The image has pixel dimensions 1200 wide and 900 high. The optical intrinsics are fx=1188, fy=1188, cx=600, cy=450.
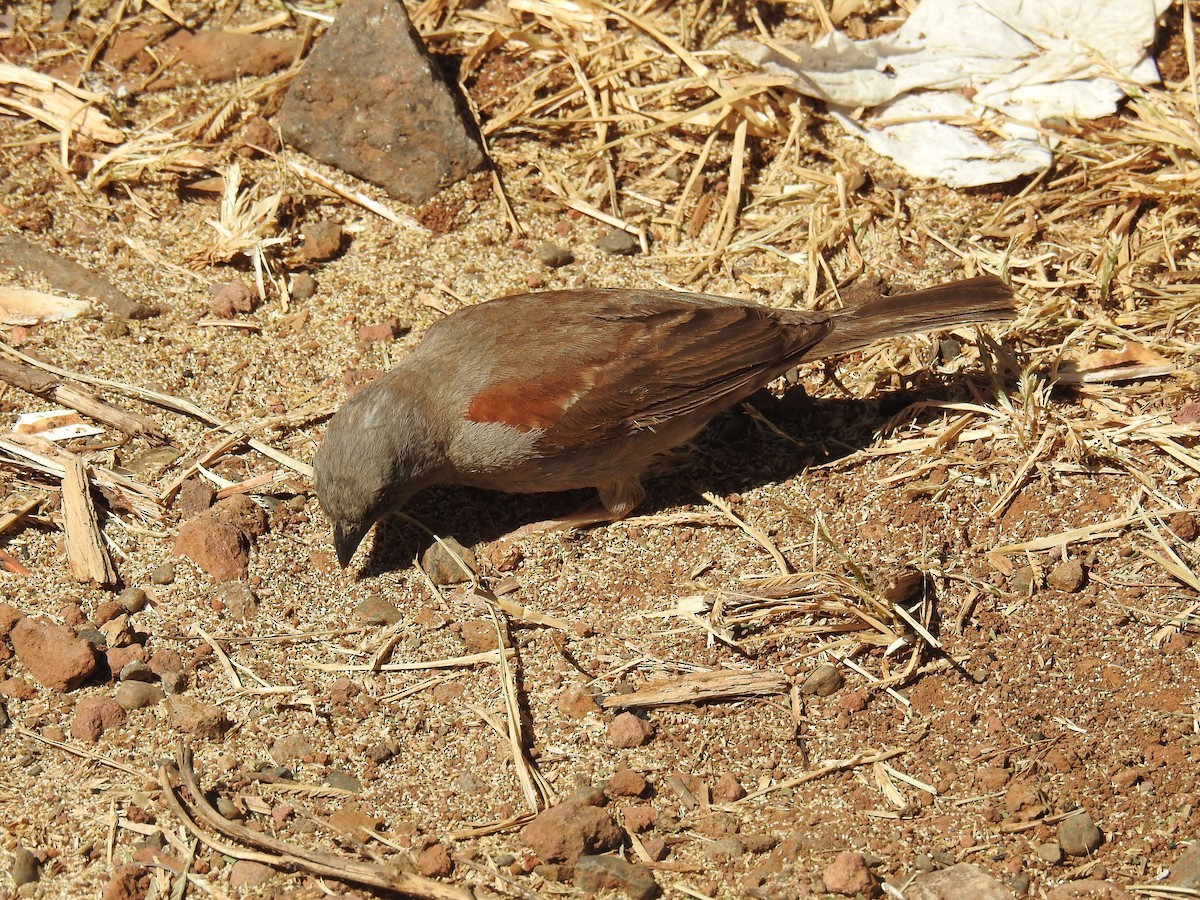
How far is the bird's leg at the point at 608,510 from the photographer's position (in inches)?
216

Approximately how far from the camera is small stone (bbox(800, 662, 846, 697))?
4703 millimetres

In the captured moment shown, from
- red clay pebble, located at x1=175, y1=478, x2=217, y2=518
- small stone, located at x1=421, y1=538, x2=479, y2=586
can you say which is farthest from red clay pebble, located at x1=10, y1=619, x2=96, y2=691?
small stone, located at x1=421, y1=538, x2=479, y2=586

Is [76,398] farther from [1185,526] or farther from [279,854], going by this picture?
[1185,526]

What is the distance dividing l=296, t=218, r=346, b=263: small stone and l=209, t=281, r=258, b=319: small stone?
37 centimetres

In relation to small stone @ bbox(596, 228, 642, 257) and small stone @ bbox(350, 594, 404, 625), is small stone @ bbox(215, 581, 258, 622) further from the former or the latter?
small stone @ bbox(596, 228, 642, 257)

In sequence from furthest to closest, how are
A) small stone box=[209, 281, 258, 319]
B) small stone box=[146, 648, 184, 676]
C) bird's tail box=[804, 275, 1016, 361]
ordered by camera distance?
small stone box=[209, 281, 258, 319] < bird's tail box=[804, 275, 1016, 361] < small stone box=[146, 648, 184, 676]

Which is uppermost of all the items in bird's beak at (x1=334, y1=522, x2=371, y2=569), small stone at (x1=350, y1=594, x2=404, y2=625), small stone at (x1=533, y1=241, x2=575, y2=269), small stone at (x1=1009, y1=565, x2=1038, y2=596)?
small stone at (x1=533, y1=241, x2=575, y2=269)

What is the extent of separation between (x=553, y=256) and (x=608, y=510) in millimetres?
1647

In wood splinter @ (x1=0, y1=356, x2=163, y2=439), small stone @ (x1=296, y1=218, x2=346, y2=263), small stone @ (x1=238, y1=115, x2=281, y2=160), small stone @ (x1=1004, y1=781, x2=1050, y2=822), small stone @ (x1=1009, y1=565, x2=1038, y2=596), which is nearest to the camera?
small stone @ (x1=1004, y1=781, x2=1050, y2=822)

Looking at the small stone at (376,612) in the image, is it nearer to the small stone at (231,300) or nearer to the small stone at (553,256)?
the small stone at (231,300)

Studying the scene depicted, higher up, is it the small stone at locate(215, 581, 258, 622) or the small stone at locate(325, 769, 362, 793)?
the small stone at locate(215, 581, 258, 622)

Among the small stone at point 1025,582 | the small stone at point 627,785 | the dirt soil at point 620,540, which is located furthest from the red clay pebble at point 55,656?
the small stone at point 1025,582

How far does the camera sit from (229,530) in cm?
518

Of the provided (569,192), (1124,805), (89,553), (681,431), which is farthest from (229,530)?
(1124,805)
